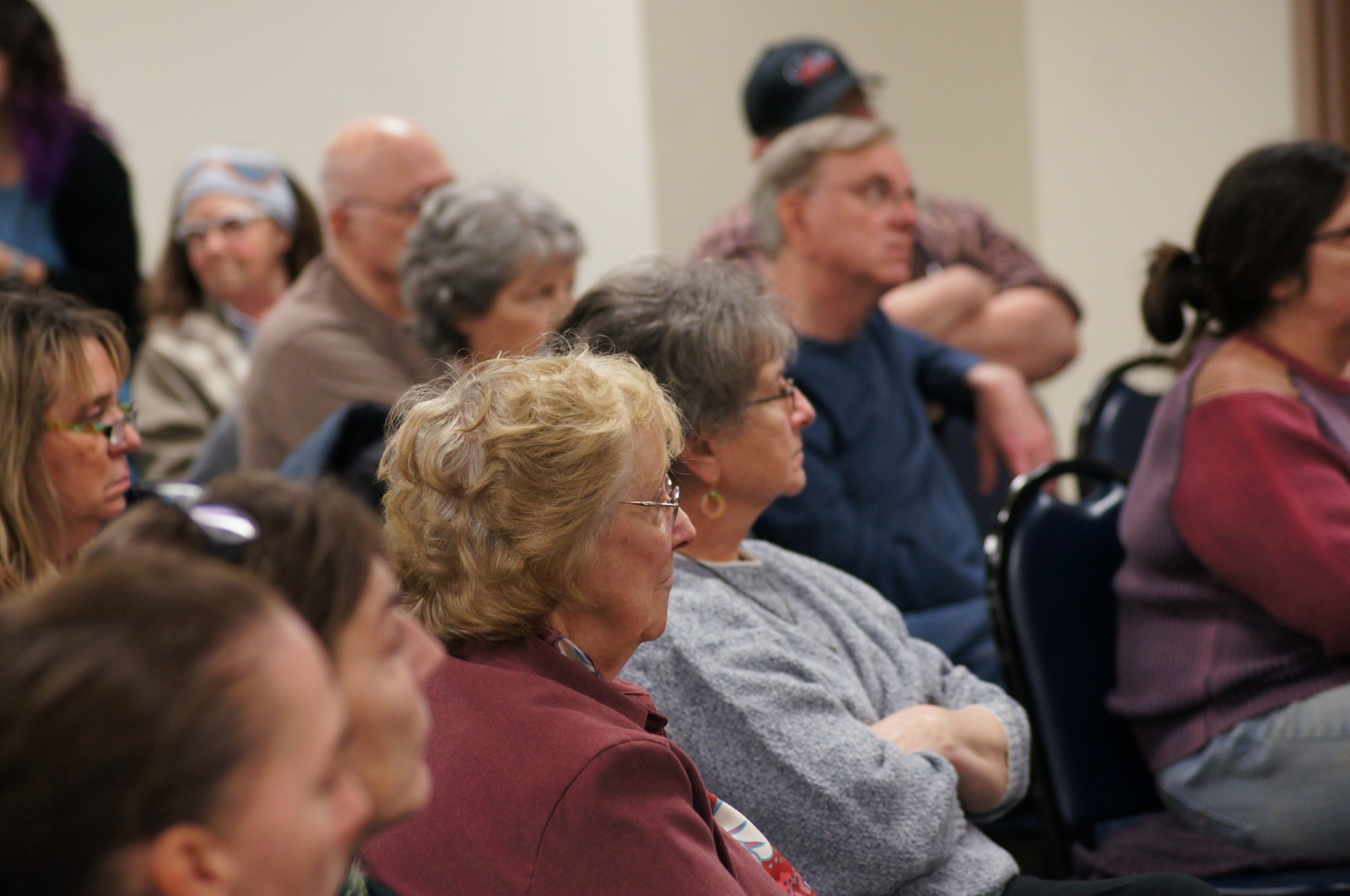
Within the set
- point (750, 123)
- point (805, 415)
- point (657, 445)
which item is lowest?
point (805, 415)

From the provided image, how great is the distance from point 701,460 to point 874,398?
0.91 m

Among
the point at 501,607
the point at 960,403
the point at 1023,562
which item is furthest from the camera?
the point at 960,403

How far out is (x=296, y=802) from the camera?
65 centimetres

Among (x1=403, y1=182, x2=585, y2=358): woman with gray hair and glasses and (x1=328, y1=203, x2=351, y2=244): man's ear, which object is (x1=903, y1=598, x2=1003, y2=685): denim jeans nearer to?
(x1=403, y1=182, x2=585, y2=358): woman with gray hair and glasses

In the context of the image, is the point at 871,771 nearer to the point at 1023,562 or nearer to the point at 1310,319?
the point at 1023,562

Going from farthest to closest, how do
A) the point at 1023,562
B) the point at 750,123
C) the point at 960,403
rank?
1. the point at 750,123
2. the point at 960,403
3. the point at 1023,562

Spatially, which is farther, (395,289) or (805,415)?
(395,289)

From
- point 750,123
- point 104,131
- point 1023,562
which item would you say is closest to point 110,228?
point 104,131

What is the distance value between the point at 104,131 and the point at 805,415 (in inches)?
80.0

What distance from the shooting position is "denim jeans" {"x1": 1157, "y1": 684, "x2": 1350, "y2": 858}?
1.82m

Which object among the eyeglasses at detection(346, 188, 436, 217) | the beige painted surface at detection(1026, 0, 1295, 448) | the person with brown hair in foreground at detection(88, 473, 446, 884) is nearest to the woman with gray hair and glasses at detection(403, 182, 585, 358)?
the eyeglasses at detection(346, 188, 436, 217)

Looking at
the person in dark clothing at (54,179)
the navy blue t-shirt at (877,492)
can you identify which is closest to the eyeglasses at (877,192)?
the navy blue t-shirt at (877,492)

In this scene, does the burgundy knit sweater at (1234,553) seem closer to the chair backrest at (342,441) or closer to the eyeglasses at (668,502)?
the eyeglasses at (668,502)

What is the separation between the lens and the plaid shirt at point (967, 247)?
3.23 m
